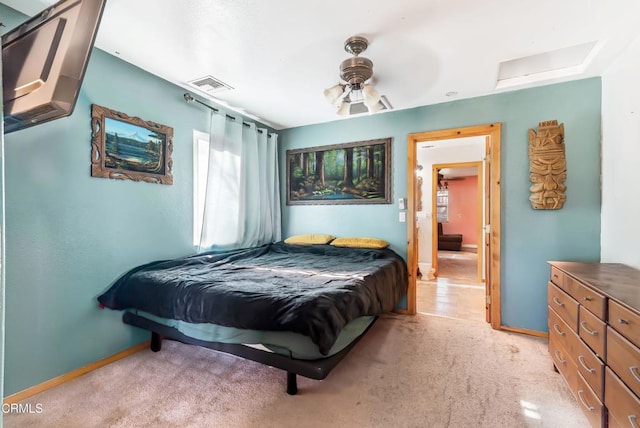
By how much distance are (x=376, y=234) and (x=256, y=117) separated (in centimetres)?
216

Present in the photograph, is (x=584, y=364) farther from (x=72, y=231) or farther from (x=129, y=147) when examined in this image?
(x=129, y=147)

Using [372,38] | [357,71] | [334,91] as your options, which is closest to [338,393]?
[334,91]

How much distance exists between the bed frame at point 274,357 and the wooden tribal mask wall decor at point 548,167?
7.12ft

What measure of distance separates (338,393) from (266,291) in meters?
0.81

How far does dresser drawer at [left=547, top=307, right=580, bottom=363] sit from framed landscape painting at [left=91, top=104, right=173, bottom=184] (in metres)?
3.35

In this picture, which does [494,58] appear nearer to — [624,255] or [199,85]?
[624,255]

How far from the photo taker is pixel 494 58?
7.47 feet

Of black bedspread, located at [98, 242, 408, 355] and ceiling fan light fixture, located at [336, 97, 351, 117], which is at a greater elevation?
ceiling fan light fixture, located at [336, 97, 351, 117]

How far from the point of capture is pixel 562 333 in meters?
1.93

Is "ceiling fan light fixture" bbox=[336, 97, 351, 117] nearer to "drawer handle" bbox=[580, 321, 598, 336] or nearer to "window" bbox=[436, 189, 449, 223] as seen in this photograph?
"drawer handle" bbox=[580, 321, 598, 336]

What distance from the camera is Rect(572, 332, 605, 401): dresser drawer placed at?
1413mm

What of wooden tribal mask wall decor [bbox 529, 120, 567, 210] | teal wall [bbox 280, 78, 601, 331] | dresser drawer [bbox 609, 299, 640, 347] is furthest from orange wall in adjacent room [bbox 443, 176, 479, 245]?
dresser drawer [bbox 609, 299, 640, 347]

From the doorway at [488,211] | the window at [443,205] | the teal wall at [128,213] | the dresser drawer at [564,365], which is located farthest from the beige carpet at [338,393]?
the window at [443,205]

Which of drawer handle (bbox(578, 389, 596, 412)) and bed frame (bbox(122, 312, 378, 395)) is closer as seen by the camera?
drawer handle (bbox(578, 389, 596, 412))
